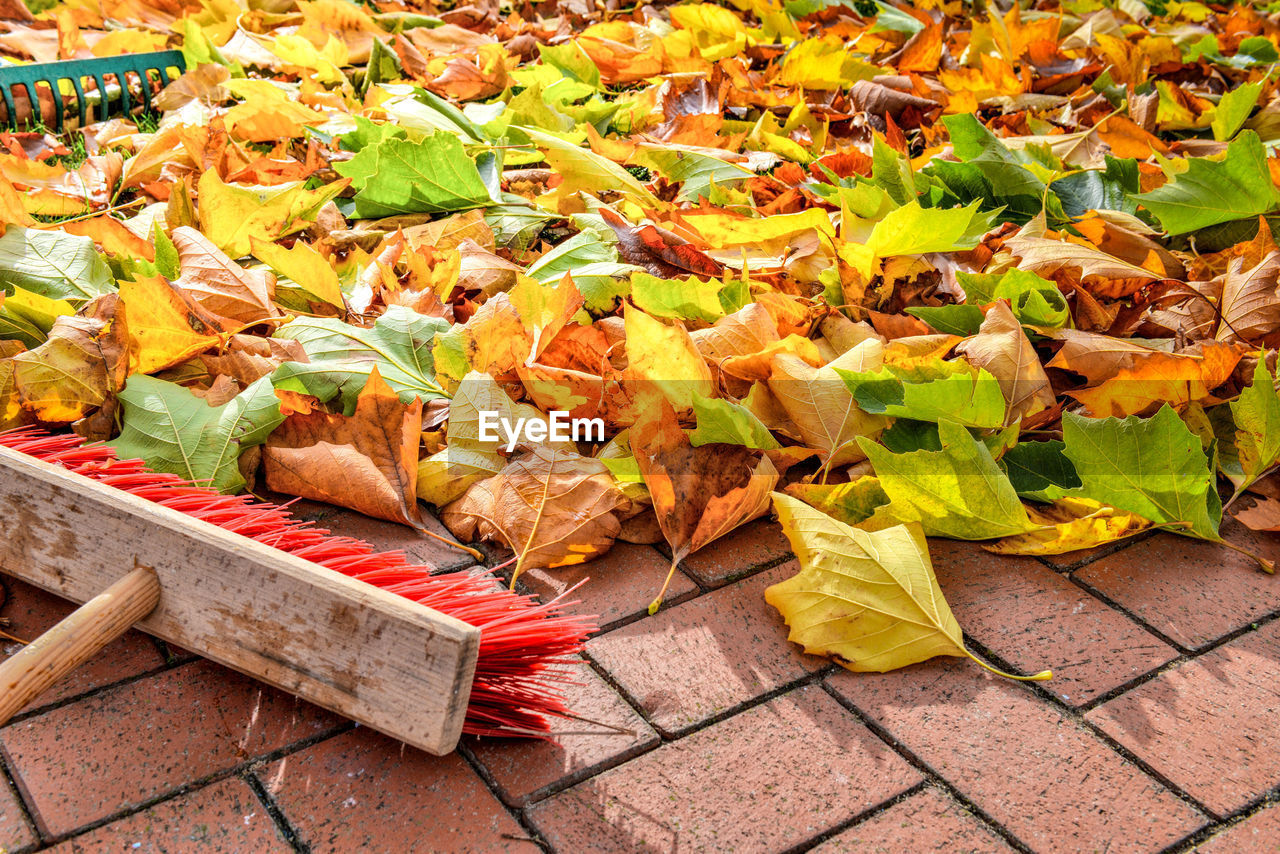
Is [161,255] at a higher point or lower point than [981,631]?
higher

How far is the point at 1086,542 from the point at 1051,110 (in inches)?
71.7

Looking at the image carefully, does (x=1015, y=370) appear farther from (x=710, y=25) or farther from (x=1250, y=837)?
(x=710, y=25)

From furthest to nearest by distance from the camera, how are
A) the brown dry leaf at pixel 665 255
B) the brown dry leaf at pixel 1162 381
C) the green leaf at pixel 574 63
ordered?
1. the green leaf at pixel 574 63
2. the brown dry leaf at pixel 665 255
3. the brown dry leaf at pixel 1162 381

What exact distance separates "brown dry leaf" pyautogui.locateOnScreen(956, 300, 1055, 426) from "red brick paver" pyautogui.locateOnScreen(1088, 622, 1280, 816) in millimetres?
395

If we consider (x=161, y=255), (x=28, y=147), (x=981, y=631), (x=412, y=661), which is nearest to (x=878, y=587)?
(x=981, y=631)

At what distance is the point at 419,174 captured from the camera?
1.92 m

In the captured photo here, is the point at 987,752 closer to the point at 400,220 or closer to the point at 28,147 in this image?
the point at 400,220

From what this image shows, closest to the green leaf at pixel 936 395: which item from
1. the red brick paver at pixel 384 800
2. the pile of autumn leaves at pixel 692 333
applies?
the pile of autumn leaves at pixel 692 333

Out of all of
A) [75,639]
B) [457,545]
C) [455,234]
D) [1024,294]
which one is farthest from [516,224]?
[75,639]

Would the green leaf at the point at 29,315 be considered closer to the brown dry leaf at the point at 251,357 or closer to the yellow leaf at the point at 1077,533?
the brown dry leaf at the point at 251,357

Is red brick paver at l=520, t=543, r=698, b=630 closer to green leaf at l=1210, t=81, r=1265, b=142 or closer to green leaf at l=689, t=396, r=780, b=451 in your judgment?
green leaf at l=689, t=396, r=780, b=451

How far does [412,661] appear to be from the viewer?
943 mm
